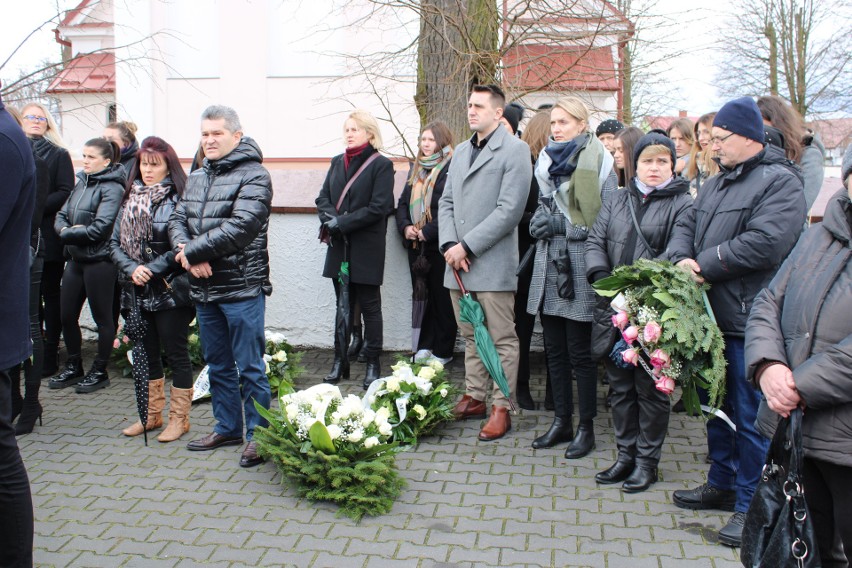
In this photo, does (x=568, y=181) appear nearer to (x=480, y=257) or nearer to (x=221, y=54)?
(x=480, y=257)

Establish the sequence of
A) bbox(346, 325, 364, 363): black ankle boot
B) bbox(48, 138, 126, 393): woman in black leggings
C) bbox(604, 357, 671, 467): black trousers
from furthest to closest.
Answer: bbox(346, 325, 364, 363): black ankle boot, bbox(48, 138, 126, 393): woman in black leggings, bbox(604, 357, 671, 467): black trousers

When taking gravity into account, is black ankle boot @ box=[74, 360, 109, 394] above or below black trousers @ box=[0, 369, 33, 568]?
below

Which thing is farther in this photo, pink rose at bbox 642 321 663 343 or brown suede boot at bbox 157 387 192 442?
brown suede boot at bbox 157 387 192 442

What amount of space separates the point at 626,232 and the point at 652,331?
846 millimetres

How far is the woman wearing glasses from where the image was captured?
6570mm

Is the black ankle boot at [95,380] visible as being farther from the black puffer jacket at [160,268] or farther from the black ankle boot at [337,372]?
A: the black ankle boot at [337,372]

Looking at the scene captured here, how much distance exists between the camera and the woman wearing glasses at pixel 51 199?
657 cm

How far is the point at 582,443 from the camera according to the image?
500 centimetres

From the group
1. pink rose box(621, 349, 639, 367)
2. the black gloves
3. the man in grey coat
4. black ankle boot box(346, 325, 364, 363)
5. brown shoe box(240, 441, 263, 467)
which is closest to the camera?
pink rose box(621, 349, 639, 367)

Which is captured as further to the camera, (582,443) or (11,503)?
(582,443)

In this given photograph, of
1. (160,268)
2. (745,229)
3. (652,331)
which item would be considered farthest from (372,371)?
(745,229)

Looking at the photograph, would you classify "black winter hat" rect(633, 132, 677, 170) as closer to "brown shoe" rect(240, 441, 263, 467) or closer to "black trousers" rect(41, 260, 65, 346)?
"brown shoe" rect(240, 441, 263, 467)

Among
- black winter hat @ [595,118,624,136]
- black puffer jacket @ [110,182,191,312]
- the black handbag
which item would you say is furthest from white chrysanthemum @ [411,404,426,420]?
black winter hat @ [595,118,624,136]

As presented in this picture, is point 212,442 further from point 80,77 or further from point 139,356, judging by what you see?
point 80,77
